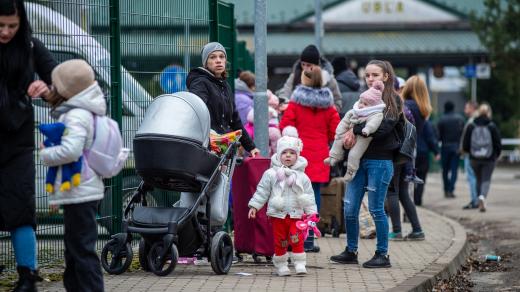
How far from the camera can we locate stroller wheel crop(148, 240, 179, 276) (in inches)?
374

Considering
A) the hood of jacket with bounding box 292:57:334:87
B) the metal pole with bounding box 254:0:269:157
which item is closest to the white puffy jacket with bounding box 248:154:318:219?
the metal pole with bounding box 254:0:269:157

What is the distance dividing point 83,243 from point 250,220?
3.67 meters

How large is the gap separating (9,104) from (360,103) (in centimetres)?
407

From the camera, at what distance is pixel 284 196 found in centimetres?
1024

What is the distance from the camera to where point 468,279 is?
11.7m

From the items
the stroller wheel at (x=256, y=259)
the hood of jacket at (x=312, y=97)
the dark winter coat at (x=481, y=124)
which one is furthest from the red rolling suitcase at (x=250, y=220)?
the dark winter coat at (x=481, y=124)

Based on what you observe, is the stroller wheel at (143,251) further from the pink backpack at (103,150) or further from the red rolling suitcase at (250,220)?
the pink backpack at (103,150)

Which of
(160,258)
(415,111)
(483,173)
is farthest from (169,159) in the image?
(483,173)

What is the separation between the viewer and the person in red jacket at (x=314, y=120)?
1191 cm

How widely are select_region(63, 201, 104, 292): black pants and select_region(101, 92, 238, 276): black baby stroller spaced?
1.88 metres

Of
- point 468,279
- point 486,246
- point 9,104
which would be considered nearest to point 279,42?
point 486,246

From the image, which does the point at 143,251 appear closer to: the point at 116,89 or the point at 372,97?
the point at 116,89

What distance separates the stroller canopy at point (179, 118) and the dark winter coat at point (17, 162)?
1.84 meters

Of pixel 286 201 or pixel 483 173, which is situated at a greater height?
pixel 286 201
